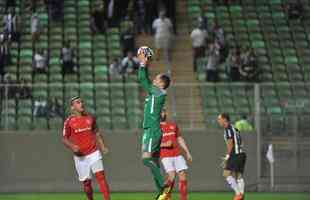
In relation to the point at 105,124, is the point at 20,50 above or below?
above

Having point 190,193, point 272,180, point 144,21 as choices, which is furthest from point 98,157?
point 144,21

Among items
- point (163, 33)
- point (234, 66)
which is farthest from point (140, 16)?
point (234, 66)

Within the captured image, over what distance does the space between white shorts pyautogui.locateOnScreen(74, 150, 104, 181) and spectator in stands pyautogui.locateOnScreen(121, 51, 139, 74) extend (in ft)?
38.0

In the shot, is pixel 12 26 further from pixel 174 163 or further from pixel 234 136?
pixel 234 136

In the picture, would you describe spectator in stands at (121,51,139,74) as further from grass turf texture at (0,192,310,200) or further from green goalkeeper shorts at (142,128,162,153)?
green goalkeeper shorts at (142,128,162,153)

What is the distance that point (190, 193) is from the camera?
2897cm

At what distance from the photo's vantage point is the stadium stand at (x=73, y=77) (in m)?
29.3

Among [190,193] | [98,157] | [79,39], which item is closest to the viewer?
[98,157]

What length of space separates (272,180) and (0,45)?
34.4 ft

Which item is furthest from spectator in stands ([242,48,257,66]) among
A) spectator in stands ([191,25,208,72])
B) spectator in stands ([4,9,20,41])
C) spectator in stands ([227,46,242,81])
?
spectator in stands ([4,9,20,41])

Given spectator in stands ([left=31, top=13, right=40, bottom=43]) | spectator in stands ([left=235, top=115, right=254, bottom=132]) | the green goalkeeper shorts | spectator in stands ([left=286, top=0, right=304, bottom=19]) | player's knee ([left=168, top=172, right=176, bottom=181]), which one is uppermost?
spectator in stands ([left=286, top=0, right=304, bottom=19])

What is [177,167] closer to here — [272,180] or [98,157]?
[98,157]

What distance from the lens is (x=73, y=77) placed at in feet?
111

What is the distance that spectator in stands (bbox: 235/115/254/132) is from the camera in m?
29.7
